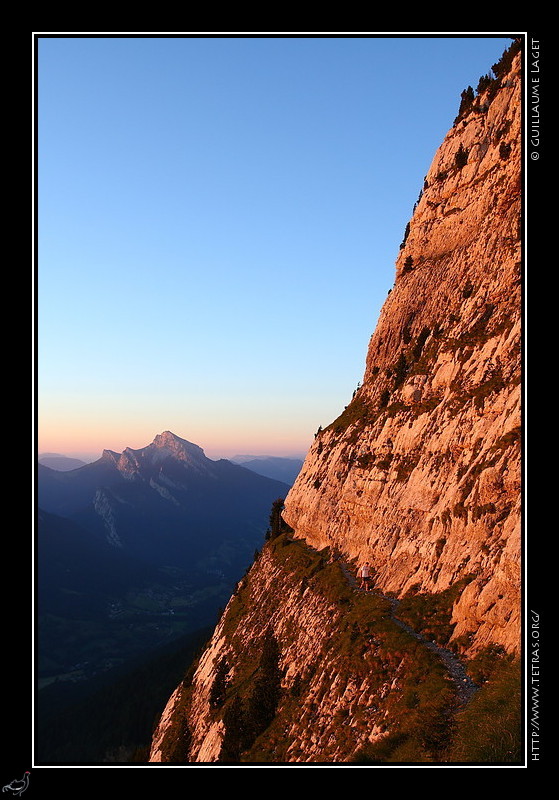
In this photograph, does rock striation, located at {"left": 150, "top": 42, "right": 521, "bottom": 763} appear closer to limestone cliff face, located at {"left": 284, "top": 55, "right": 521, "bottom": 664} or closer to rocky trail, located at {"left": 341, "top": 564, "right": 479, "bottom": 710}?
limestone cliff face, located at {"left": 284, "top": 55, "right": 521, "bottom": 664}

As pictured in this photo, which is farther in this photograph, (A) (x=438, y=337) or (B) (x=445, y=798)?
(A) (x=438, y=337)

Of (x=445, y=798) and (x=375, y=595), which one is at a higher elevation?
(x=445, y=798)

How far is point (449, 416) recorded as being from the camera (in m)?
46.9

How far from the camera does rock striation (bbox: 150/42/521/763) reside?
29.5m

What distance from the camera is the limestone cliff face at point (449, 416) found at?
34719 mm
